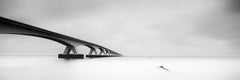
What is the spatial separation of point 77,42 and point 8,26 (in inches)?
1432

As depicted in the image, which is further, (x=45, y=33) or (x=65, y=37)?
(x=65, y=37)

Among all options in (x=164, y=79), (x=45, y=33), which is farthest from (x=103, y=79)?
(x=45, y=33)

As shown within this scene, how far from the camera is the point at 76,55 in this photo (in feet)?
208

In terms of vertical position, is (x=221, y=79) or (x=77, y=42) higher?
(x=77, y=42)

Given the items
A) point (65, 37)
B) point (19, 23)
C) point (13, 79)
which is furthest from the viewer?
point (65, 37)

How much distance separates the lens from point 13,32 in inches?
1163

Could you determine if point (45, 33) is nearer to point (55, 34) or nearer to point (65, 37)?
point (55, 34)

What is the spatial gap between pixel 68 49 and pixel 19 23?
31.6m

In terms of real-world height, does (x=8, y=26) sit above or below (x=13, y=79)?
above

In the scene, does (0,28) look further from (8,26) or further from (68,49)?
(68,49)

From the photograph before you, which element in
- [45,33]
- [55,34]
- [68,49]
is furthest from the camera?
[68,49]

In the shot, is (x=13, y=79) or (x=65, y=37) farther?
(x=65, y=37)

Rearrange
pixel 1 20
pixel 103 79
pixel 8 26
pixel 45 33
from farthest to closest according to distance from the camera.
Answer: pixel 45 33 → pixel 8 26 → pixel 1 20 → pixel 103 79

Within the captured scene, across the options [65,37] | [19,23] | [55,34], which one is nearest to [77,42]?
[65,37]
